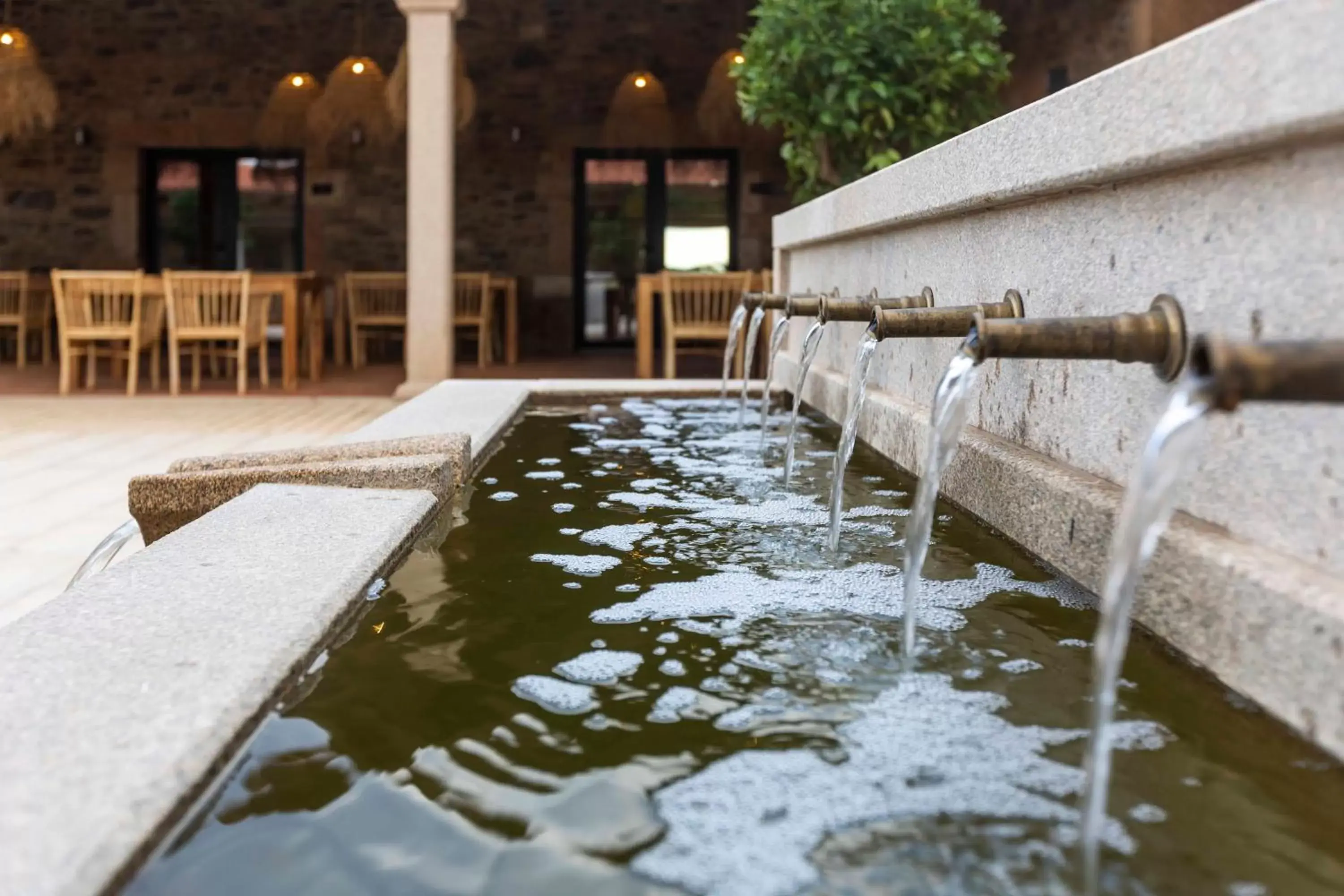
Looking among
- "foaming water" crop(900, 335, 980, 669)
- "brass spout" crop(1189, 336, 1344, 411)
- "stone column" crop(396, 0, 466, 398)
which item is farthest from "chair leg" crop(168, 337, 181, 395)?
"brass spout" crop(1189, 336, 1344, 411)

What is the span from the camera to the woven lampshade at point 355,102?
33.7 ft

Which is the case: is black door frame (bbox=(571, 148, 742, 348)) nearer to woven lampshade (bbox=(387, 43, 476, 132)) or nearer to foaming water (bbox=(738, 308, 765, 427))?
woven lampshade (bbox=(387, 43, 476, 132))

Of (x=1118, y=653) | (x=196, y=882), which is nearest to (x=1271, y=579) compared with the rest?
(x=1118, y=653)

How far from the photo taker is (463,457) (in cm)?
285

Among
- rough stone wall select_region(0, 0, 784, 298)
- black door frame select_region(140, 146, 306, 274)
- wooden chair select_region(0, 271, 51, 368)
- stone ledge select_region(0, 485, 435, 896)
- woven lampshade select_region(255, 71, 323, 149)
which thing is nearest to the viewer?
stone ledge select_region(0, 485, 435, 896)

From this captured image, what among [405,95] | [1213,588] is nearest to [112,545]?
[1213,588]

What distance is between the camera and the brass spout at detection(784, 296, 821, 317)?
3385 mm

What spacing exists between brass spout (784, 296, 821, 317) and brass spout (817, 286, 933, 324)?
0.06 m

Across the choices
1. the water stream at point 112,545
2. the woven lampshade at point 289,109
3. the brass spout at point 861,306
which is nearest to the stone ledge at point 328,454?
the water stream at point 112,545

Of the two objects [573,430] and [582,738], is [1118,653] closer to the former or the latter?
[582,738]

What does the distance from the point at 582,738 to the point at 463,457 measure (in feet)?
5.21

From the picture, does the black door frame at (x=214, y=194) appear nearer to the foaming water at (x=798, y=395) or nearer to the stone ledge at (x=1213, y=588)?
the foaming water at (x=798, y=395)

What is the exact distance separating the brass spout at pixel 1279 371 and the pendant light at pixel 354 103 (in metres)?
9.82

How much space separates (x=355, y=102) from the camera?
10.2 metres
